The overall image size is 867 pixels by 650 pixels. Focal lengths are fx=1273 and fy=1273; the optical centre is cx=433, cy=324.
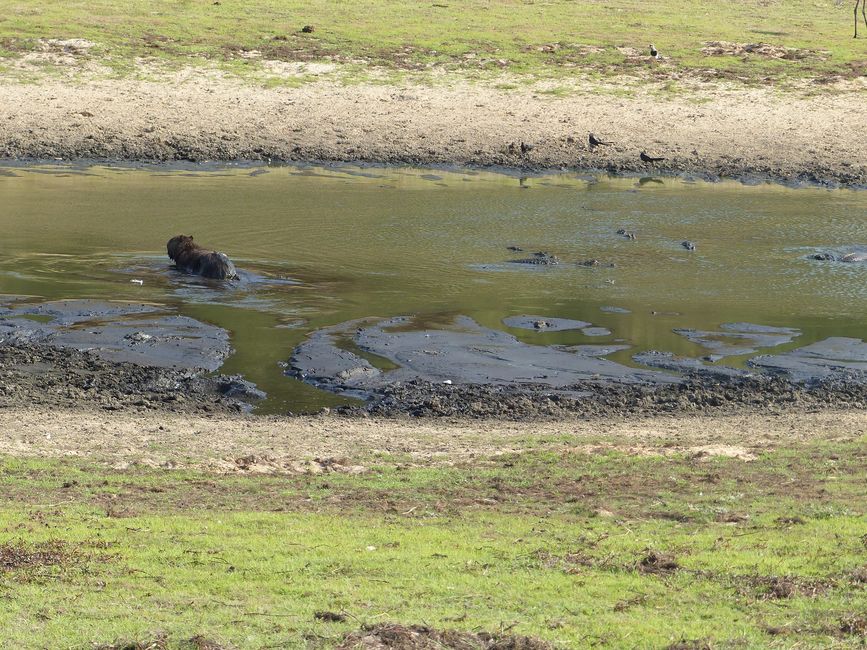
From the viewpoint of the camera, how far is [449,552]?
9.00m

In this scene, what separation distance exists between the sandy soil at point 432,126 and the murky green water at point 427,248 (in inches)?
61.0

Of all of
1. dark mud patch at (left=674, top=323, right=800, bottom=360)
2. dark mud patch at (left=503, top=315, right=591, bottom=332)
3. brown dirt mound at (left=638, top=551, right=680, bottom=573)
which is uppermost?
brown dirt mound at (left=638, top=551, right=680, bottom=573)

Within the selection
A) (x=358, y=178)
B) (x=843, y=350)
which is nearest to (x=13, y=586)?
(x=843, y=350)

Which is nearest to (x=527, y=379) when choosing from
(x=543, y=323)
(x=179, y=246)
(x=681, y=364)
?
(x=681, y=364)

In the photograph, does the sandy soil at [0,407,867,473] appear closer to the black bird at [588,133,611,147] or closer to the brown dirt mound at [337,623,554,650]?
the brown dirt mound at [337,623,554,650]

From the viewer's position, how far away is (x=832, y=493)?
35.7 ft

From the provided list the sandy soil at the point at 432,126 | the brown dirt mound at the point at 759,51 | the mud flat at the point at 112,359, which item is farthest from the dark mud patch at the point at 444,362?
the brown dirt mound at the point at 759,51

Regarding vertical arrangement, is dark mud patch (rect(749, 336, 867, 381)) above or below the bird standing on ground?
below

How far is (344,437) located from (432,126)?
78.9 feet

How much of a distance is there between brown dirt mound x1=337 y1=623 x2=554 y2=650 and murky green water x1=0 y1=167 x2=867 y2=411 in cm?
778

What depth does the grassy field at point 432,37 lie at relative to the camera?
41.3 meters

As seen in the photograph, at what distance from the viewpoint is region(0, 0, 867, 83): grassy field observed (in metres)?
41.3

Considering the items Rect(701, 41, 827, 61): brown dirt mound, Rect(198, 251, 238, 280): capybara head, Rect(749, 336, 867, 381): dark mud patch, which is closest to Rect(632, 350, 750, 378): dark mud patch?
Rect(749, 336, 867, 381): dark mud patch

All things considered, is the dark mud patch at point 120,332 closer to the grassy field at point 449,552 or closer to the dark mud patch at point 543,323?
the dark mud patch at point 543,323
